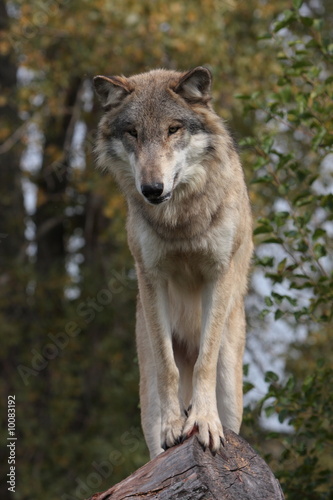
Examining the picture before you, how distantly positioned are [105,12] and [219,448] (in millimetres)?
7745

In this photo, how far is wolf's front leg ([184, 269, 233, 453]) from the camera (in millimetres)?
5258

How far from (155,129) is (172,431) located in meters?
1.93

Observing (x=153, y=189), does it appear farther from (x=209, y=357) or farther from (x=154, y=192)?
(x=209, y=357)

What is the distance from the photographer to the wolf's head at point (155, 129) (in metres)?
5.23

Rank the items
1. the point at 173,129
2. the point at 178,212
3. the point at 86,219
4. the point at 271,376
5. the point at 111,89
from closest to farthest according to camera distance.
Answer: the point at 173,129 < the point at 178,212 < the point at 111,89 < the point at 271,376 < the point at 86,219

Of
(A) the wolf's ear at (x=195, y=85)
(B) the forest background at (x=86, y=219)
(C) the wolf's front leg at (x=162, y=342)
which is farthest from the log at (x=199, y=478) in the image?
(B) the forest background at (x=86, y=219)

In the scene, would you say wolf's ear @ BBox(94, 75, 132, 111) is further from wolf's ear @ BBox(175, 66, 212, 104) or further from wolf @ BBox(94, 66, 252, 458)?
wolf's ear @ BBox(175, 66, 212, 104)

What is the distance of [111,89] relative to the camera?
577cm

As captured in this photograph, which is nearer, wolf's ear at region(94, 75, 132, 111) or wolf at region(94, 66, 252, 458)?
wolf at region(94, 66, 252, 458)

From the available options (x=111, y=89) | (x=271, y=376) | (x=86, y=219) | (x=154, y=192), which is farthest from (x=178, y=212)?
(x=86, y=219)

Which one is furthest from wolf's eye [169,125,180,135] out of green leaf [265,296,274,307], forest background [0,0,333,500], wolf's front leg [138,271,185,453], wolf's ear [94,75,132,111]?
forest background [0,0,333,500]

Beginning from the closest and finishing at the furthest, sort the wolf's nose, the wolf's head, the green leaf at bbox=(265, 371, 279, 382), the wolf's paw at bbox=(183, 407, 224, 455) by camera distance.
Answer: the wolf's paw at bbox=(183, 407, 224, 455)
the wolf's nose
the wolf's head
the green leaf at bbox=(265, 371, 279, 382)

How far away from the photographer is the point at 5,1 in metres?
13.6

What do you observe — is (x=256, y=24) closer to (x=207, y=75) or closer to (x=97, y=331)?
(x=97, y=331)
